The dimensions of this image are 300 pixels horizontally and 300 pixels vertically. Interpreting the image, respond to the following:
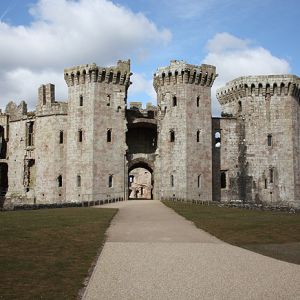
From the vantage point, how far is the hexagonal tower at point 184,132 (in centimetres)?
4209

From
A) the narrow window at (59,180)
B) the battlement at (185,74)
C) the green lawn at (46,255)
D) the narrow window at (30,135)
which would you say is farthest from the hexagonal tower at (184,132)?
the green lawn at (46,255)

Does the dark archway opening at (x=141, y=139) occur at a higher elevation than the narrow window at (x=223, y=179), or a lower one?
higher

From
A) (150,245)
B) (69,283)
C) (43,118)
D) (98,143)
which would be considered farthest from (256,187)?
(69,283)

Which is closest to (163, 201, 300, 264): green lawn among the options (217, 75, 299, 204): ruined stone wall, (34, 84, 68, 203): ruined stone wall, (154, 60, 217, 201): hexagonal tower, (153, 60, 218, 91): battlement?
(154, 60, 217, 201): hexagonal tower

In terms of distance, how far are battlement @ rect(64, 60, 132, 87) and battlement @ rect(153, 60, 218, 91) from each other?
126 inches

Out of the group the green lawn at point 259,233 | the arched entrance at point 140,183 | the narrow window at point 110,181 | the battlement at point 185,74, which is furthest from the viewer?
the arched entrance at point 140,183

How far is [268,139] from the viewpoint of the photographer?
4550 centimetres

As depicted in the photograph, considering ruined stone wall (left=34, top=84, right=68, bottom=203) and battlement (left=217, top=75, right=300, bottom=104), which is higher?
battlement (left=217, top=75, right=300, bottom=104)

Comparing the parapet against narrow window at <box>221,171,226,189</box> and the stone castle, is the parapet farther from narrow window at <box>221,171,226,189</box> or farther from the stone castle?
narrow window at <box>221,171,226,189</box>

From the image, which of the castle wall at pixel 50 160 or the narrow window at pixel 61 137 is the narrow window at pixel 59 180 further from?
the narrow window at pixel 61 137

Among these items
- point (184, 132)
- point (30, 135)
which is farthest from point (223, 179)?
point (30, 135)

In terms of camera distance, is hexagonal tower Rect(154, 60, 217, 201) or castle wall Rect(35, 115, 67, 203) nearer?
hexagonal tower Rect(154, 60, 217, 201)

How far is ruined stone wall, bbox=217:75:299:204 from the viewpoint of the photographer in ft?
146

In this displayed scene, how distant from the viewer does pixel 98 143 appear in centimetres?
4194
